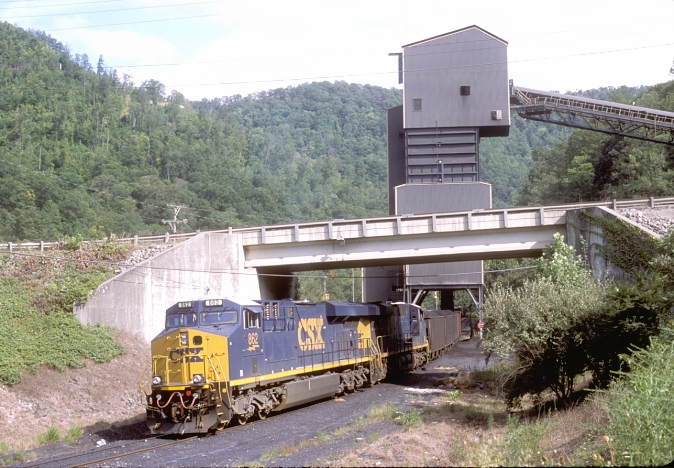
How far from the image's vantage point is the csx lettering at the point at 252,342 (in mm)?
19406

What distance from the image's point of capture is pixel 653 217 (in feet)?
107

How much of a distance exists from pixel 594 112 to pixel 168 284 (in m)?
36.3

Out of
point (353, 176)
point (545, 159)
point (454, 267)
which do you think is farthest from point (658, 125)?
point (353, 176)

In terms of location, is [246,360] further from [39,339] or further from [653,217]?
[653,217]

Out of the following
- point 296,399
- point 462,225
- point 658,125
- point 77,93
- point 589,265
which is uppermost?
point 77,93

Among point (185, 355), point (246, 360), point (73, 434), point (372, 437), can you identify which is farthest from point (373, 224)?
point (372, 437)

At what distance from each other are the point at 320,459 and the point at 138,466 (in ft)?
12.8

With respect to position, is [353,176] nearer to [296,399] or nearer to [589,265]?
[589,265]

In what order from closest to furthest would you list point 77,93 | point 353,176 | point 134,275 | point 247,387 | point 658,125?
1. point 247,387
2. point 134,275
3. point 658,125
4. point 77,93
5. point 353,176

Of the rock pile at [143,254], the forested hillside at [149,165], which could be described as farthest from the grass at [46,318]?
the forested hillside at [149,165]

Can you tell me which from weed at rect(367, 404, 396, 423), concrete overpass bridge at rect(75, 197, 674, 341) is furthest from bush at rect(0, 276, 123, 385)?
weed at rect(367, 404, 396, 423)

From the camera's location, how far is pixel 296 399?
21922 mm

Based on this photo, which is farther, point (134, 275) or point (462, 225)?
point (462, 225)

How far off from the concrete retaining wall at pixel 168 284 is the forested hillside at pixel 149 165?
139 ft
